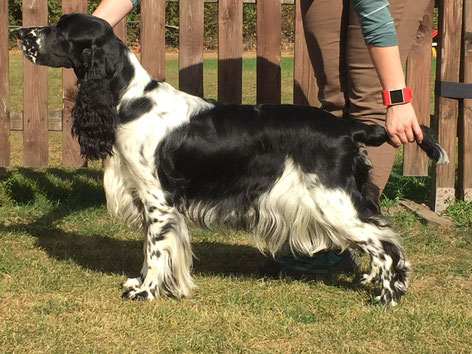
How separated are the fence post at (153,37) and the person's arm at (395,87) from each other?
93.5 inches

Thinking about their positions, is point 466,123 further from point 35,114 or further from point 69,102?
point 35,114

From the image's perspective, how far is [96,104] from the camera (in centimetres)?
378

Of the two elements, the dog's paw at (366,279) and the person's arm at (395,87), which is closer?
the person's arm at (395,87)

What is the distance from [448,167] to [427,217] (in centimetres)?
41

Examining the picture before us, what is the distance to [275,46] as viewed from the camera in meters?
5.66

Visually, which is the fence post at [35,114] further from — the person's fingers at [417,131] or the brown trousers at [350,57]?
the person's fingers at [417,131]

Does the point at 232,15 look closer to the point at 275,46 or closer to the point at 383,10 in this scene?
the point at 275,46

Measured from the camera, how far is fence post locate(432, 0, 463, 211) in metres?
5.52

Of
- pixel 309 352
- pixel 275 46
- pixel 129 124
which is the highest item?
pixel 275 46

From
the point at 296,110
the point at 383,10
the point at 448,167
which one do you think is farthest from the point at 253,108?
the point at 448,167

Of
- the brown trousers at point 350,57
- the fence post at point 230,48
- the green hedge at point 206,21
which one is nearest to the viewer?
the brown trousers at point 350,57

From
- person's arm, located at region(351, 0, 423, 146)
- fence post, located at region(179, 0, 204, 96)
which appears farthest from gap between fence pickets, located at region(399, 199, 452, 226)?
person's arm, located at region(351, 0, 423, 146)

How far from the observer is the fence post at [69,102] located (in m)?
5.57

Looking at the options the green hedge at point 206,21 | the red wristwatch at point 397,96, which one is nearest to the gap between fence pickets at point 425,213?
the red wristwatch at point 397,96
